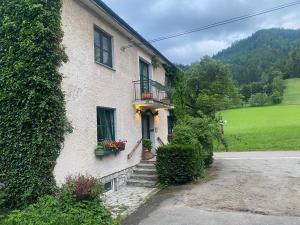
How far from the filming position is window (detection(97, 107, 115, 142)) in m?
12.8

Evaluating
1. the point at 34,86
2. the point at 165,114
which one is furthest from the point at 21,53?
the point at 165,114

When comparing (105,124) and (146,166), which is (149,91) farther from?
(105,124)

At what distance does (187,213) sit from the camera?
9.46 meters

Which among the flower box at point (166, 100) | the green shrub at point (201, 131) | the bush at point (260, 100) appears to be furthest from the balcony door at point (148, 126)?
the bush at point (260, 100)

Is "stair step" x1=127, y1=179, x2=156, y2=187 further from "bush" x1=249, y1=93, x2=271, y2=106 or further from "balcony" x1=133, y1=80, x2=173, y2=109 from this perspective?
"bush" x1=249, y1=93, x2=271, y2=106

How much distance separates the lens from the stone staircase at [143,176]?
47.0ft

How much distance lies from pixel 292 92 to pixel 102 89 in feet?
265

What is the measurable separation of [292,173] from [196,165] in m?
4.45

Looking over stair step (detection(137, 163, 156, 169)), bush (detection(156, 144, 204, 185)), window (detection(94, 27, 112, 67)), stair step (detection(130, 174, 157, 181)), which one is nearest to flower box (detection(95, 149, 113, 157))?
bush (detection(156, 144, 204, 185))

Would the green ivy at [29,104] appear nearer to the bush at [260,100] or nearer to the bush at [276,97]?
the bush at [260,100]

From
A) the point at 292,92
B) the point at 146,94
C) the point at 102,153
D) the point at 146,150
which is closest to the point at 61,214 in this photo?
the point at 102,153

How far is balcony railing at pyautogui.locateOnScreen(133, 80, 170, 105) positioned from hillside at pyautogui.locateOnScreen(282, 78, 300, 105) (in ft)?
202

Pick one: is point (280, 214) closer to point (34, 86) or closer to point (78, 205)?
point (78, 205)

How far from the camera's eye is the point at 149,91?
57.3 ft
